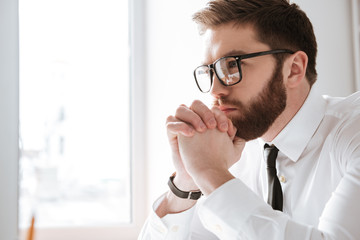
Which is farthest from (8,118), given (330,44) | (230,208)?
(330,44)

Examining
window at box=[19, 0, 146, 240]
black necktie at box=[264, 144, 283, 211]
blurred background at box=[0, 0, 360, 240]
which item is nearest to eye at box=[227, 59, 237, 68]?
black necktie at box=[264, 144, 283, 211]

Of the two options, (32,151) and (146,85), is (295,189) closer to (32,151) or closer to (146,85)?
(146,85)

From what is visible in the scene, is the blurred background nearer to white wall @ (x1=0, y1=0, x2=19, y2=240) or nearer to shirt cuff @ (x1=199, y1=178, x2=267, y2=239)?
white wall @ (x1=0, y1=0, x2=19, y2=240)

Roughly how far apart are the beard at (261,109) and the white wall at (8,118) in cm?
70

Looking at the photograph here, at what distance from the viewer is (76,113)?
219 cm

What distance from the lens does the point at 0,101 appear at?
1.35 m

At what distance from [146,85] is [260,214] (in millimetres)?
1449

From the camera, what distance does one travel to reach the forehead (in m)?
1.31

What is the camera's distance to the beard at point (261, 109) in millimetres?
1308

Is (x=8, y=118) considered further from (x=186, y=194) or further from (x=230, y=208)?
(x=230, y=208)

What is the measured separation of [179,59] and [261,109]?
88 centimetres

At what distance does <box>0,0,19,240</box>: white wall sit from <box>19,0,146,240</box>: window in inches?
15.3

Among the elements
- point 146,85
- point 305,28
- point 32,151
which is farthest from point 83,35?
point 305,28

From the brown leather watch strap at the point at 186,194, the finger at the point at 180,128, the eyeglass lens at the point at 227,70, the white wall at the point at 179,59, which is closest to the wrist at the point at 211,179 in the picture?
the finger at the point at 180,128
